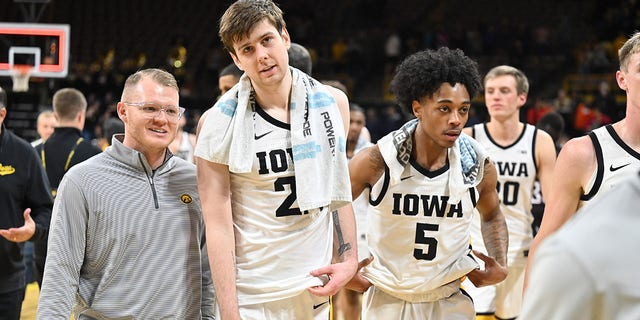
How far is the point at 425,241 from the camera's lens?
414 centimetres

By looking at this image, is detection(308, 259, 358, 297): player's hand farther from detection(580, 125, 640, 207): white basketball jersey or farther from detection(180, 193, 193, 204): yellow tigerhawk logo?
detection(580, 125, 640, 207): white basketball jersey

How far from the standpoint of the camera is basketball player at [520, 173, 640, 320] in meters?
1.20

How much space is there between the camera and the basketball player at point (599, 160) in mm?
3490

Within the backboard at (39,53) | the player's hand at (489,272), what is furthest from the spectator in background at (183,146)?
the player's hand at (489,272)

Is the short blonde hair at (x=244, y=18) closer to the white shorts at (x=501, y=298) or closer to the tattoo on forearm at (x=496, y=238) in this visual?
the tattoo on forearm at (x=496, y=238)

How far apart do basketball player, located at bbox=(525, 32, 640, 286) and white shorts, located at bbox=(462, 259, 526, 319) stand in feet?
9.85

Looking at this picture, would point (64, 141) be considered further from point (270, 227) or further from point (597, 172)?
point (597, 172)

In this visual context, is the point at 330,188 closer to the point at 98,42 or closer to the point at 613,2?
the point at 613,2

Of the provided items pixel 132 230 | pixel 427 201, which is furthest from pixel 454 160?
pixel 132 230

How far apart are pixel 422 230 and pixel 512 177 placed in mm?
2618

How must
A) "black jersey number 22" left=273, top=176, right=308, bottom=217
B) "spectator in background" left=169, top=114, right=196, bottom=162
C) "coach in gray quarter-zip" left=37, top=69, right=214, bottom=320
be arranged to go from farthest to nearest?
1. "spectator in background" left=169, top=114, right=196, bottom=162
2. "black jersey number 22" left=273, top=176, right=308, bottom=217
3. "coach in gray quarter-zip" left=37, top=69, right=214, bottom=320

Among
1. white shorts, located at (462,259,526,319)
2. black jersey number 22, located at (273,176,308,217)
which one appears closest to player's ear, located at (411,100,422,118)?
black jersey number 22, located at (273,176,308,217)

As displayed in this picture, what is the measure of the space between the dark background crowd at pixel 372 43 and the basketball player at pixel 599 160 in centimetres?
1283

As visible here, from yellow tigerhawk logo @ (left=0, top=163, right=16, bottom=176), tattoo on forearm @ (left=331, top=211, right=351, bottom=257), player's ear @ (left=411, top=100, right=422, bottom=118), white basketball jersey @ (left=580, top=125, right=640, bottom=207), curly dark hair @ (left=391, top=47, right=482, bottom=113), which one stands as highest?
curly dark hair @ (left=391, top=47, right=482, bottom=113)
